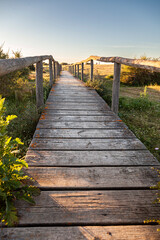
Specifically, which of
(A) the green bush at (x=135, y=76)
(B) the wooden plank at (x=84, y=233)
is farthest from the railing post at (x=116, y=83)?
(A) the green bush at (x=135, y=76)

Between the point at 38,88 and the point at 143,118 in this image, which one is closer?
the point at 38,88

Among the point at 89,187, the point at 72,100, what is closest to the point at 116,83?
the point at 72,100

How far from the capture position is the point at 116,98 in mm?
3807

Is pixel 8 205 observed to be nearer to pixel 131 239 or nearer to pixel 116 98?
pixel 131 239

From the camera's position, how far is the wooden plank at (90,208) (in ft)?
4.10

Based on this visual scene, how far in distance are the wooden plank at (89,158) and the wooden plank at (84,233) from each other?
0.74m

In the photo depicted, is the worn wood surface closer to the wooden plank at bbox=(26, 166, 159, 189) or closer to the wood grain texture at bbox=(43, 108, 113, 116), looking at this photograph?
the wood grain texture at bbox=(43, 108, 113, 116)

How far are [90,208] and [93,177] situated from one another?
37cm

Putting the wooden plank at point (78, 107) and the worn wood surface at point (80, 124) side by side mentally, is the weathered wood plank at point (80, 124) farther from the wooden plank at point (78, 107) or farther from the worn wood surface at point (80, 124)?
the wooden plank at point (78, 107)

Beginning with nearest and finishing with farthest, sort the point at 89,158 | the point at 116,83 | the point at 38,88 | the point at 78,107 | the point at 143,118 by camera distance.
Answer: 1. the point at 89,158
2. the point at 116,83
3. the point at 38,88
4. the point at 78,107
5. the point at 143,118

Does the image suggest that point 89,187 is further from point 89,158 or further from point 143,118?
point 143,118

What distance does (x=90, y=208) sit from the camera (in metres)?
1.34

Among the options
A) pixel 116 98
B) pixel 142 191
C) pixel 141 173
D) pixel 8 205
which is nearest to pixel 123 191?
pixel 142 191

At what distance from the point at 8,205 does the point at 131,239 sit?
84 cm
